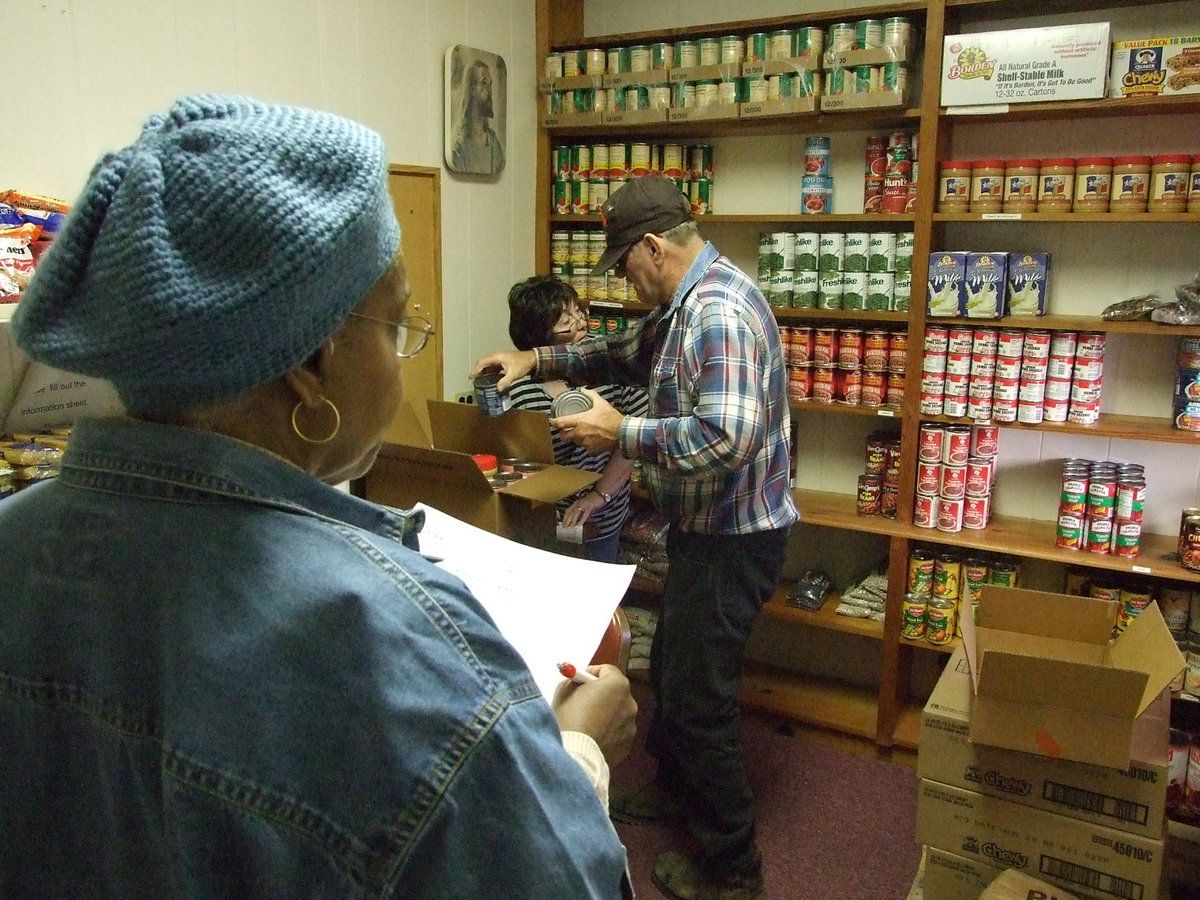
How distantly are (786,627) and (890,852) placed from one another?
1.06m

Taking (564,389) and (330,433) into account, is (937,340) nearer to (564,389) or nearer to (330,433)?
(564,389)

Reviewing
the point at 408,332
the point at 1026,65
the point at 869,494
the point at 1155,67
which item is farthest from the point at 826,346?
the point at 408,332

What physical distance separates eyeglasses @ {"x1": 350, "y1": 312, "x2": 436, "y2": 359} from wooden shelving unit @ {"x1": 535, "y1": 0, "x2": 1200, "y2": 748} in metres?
2.14

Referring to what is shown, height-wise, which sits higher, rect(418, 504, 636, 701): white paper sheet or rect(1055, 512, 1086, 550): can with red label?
rect(418, 504, 636, 701): white paper sheet

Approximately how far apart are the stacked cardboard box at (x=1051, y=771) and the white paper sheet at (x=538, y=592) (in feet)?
3.01

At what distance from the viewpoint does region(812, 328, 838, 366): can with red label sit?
113 inches

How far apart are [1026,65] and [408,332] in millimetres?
2280

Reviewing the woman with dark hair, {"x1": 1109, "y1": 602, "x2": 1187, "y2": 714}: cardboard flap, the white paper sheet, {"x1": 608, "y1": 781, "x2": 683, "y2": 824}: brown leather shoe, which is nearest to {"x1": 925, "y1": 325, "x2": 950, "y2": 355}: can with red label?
the woman with dark hair

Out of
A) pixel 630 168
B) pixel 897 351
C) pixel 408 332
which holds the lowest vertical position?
pixel 897 351

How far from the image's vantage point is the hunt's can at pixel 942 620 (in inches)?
107

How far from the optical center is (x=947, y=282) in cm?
263

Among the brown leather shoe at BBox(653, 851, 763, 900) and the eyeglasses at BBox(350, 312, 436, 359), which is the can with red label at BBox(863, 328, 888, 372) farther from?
the eyeglasses at BBox(350, 312, 436, 359)

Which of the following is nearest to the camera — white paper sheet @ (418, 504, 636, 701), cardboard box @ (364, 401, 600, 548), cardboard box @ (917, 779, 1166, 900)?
white paper sheet @ (418, 504, 636, 701)

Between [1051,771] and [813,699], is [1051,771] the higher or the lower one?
the higher one
